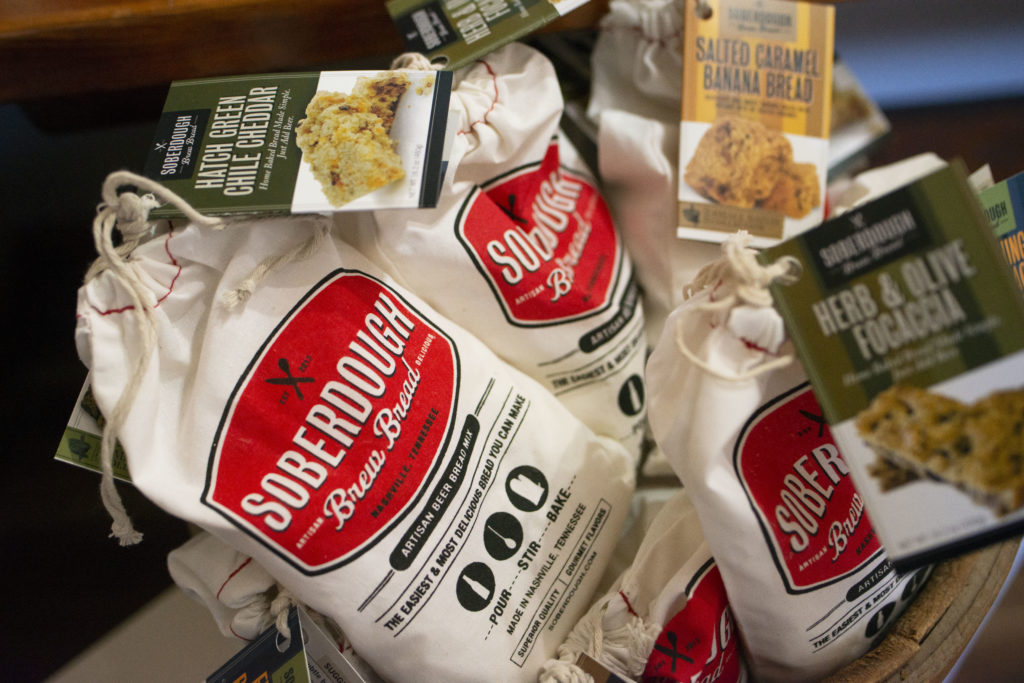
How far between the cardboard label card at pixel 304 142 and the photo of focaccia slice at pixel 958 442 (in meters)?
0.40

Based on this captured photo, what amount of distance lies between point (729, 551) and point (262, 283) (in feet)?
1.52

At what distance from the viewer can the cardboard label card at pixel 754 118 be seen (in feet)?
2.61

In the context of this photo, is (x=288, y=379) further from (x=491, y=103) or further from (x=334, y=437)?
(x=491, y=103)

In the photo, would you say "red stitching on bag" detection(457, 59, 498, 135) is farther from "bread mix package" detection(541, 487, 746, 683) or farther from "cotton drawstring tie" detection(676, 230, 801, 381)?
"bread mix package" detection(541, 487, 746, 683)

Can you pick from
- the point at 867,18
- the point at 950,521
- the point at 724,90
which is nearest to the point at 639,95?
the point at 724,90

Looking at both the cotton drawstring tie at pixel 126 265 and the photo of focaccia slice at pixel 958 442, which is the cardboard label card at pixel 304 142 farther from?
the photo of focaccia slice at pixel 958 442

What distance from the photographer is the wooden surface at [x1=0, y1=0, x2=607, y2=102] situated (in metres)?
0.69

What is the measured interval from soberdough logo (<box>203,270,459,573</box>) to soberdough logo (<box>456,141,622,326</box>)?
0.38 feet

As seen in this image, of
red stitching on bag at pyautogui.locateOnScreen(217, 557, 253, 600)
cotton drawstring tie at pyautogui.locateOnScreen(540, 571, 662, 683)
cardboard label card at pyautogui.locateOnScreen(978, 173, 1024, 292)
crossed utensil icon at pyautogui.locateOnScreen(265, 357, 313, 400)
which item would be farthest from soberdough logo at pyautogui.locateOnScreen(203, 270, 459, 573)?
cardboard label card at pyautogui.locateOnScreen(978, 173, 1024, 292)

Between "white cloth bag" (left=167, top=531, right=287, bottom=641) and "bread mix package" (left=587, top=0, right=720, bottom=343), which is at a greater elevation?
"bread mix package" (left=587, top=0, right=720, bottom=343)

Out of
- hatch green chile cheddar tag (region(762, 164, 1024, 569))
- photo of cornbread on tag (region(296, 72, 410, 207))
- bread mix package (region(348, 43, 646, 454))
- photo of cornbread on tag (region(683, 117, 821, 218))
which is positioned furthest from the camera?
photo of cornbread on tag (region(683, 117, 821, 218))

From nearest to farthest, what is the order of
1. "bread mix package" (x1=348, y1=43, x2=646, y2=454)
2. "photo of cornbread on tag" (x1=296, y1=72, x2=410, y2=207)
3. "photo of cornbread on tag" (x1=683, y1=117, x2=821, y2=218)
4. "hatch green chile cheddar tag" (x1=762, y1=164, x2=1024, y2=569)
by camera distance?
"hatch green chile cheddar tag" (x1=762, y1=164, x2=1024, y2=569)
"photo of cornbread on tag" (x1=296, y1=72, x2=410, y2=207)
"bread mix package" (x1=348, y1=43, x2=646, y2=454)
"photo of cornbread on tag" (x1=683, y1=117, x2=821, y2=218)

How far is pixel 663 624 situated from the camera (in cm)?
62

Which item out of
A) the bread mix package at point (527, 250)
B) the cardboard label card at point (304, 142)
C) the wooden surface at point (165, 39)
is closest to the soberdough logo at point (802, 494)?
the bread mix package at point (527, 250)
